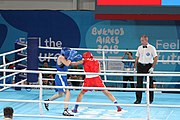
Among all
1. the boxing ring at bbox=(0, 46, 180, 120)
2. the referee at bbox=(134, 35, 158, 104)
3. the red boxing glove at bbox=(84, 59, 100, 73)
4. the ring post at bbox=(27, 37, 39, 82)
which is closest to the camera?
the boxing ring at bbox=(0, 46, 180, 120)

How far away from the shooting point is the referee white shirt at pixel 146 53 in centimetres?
1059

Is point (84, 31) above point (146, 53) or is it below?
above

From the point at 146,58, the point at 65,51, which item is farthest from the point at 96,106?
the point at 65,51

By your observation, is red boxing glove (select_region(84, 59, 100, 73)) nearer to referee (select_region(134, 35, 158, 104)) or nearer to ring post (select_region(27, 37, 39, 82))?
referee (select_region(134, 35, 158, 104))

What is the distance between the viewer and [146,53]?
10.6 m

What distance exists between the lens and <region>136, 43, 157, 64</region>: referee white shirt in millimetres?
10586

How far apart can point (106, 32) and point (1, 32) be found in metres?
3.31

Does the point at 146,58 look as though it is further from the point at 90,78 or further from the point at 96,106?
the point at 90,78

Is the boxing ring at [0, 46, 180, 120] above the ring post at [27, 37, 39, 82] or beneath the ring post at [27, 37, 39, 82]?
beneath

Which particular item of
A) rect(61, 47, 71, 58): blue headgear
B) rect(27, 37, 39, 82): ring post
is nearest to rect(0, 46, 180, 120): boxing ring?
rect(61, 47, 71, 58): blue headgear

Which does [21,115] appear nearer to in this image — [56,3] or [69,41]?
[69,41]

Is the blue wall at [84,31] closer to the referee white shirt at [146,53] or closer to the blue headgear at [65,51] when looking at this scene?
the referee white shirt at [146,53]

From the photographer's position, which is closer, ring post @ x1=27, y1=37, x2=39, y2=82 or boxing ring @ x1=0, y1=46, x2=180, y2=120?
boxing ring @ x1=0, y1=46, x2=180, y2=120

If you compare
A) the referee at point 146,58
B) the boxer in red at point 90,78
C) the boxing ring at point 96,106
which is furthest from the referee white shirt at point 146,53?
the boxer in red at point 90,78
